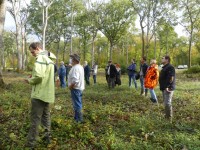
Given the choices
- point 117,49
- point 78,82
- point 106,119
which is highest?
point 117,49

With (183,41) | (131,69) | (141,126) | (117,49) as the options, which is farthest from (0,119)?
(183,41)

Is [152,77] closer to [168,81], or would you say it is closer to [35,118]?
[168,81]

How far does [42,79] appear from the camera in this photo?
5395 mm

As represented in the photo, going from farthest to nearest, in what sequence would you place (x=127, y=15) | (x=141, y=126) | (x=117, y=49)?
1. (x=117, y=49)
2. (x=127, y=15)
3. (x=141, y=126)

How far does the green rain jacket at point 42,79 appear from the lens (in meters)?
5.26

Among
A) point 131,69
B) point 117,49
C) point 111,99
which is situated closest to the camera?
point 111,99

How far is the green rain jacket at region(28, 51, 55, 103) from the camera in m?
5.26

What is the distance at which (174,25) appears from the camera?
45.0m

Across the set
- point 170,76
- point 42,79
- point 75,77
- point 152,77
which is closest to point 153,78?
point 152,77

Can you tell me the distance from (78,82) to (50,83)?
1.90m

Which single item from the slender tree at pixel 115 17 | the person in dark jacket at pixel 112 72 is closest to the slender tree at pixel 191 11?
the slender tree at pixel 115 17

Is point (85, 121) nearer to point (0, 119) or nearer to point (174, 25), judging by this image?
point (0, 119)

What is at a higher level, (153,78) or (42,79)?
(42,79)

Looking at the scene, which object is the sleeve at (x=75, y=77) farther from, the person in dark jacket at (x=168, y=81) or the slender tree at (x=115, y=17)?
the slender tree at (x=115, y=17)
